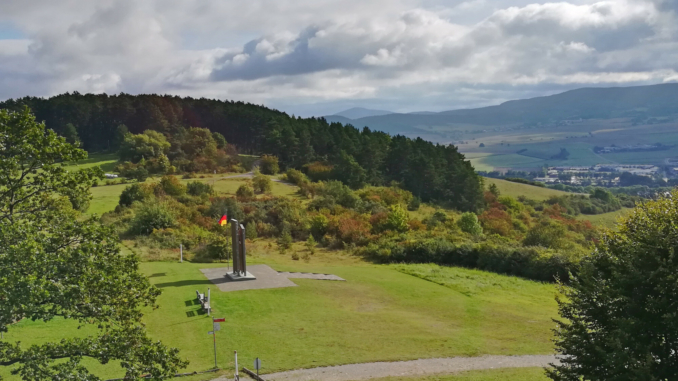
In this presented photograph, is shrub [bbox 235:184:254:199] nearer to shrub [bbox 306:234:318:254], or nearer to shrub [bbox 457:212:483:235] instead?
shrub [bbox 306:234:318:254]

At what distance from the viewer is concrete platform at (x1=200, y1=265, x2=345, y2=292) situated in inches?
1080

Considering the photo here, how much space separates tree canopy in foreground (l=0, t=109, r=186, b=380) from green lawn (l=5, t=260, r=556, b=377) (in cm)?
629

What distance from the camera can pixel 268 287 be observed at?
89.8 ft

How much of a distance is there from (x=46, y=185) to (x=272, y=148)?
8063 centimetres

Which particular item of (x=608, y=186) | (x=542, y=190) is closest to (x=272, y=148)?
(x=542, y=190)

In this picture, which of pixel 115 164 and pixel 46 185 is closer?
pixel 46 185

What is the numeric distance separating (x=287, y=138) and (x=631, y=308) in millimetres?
78370

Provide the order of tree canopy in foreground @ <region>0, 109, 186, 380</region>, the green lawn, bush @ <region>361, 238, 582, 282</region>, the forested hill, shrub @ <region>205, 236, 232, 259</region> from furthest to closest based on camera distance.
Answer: the forested hill → bush @ <region>361, 238, 582, 282</region> → shrub @ <region>205, 236, 232, 259</region> → the green lawn → tree canopy in foreground @ <region>0, 109, 186, 380</region>

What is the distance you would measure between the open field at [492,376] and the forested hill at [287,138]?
58.0 metres

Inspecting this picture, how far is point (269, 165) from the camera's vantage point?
269ft

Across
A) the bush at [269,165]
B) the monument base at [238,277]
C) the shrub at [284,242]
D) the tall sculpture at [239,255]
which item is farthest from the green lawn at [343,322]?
the bush at [269,165]

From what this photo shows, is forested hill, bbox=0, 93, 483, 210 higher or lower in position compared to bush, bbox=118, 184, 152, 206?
higher

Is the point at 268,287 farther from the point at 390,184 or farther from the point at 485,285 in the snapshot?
the point at 390,184

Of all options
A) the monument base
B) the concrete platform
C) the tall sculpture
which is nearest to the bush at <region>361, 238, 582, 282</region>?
the concrete platform
